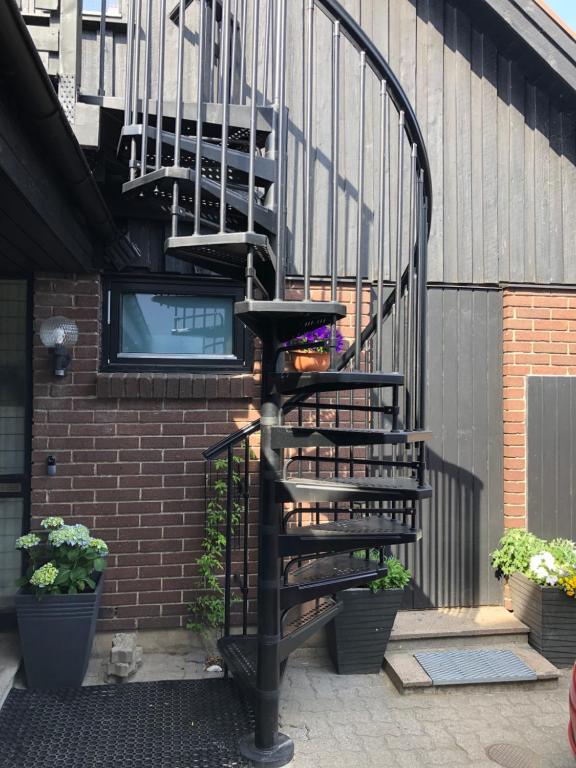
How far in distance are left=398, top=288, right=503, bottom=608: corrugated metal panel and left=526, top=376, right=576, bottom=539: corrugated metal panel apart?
0.20 m

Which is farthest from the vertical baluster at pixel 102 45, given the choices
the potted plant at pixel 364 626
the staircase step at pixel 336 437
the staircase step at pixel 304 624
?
the potted plant at pixel 364 626

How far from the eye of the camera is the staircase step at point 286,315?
7.27ft

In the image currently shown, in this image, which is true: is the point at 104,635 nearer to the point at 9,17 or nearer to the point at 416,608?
the point at 416,608

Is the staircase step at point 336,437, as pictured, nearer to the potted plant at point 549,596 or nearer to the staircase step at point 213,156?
the staircase step at point 213,156

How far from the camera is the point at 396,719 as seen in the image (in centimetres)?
271

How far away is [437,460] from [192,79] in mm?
2864

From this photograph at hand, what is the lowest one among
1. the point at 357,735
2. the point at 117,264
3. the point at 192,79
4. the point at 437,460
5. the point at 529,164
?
the point at 357,735

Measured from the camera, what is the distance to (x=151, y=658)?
125 inches

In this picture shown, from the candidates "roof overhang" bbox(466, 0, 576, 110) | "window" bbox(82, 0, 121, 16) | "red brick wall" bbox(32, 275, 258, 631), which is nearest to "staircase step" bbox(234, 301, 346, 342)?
"red brick wall" bbox(32, 275, 258, 631)

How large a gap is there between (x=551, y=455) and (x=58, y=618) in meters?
3.10

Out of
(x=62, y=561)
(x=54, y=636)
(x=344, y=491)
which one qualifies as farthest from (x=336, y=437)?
(x=54, y=636)

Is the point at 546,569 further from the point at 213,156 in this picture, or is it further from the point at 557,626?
the point at 213,156

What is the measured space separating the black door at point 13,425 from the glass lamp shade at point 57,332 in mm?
231

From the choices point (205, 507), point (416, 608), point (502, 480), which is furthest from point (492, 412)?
point (205, 507)
